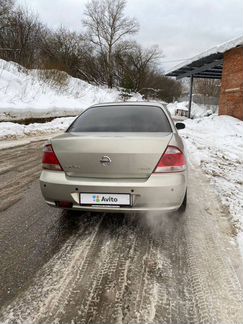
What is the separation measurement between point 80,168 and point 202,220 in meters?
1.74

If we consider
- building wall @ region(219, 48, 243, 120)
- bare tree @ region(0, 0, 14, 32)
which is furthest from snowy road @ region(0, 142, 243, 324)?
bare tree @ region(0, 0, 14, 32)

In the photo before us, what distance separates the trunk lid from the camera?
292cm

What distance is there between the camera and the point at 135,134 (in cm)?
325

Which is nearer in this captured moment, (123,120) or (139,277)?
(139,277)

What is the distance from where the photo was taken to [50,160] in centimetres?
319

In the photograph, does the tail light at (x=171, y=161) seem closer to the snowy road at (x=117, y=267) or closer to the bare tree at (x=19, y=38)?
the snowy road at (x=117, y=267)

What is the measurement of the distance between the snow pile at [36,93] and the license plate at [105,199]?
1044 cm

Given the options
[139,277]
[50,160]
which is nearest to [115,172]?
[50,160]

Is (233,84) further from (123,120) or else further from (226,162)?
(123,120)

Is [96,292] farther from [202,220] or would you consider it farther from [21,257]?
[202,220]

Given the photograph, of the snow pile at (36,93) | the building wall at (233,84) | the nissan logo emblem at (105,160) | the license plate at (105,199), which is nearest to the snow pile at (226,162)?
the license plate at (105,199)

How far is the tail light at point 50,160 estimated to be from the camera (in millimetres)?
3139

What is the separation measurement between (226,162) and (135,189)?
5126mm

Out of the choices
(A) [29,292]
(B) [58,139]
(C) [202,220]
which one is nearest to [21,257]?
(A) [29,292]
